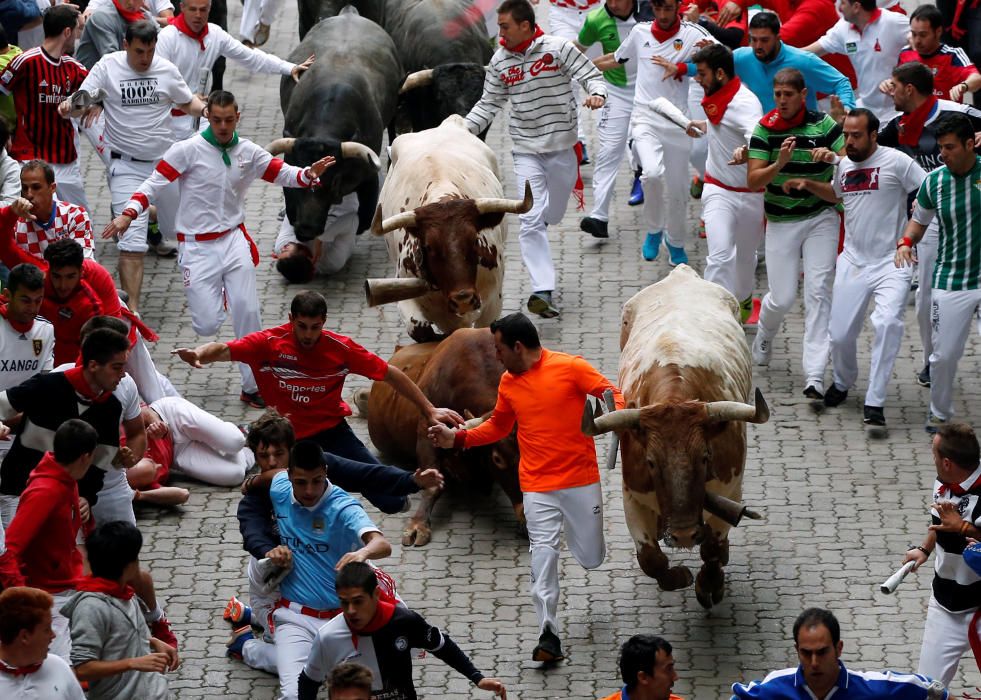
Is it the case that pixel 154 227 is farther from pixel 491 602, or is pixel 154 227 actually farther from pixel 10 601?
pixel 10 601

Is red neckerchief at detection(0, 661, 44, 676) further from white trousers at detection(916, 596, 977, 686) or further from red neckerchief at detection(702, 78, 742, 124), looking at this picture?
red neckerchief at detection(702, 78, 742, 124)

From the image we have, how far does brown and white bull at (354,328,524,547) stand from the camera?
10.9 meters

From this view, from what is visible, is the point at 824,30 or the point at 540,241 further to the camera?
the point at 824,30

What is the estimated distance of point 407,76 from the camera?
52.7ft

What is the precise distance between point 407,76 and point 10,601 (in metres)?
9.76

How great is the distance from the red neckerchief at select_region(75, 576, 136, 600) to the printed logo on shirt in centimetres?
658

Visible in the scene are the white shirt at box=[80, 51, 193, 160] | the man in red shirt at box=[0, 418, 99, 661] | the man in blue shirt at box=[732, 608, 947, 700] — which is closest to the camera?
the man in blue shirt at box=[732, 608, 947, 700]

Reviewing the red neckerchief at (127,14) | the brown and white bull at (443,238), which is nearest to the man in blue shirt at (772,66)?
the brown and white bull at (443,238)

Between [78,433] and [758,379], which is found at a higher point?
→ [78,433]

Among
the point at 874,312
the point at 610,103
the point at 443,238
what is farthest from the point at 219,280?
the point at 874,312

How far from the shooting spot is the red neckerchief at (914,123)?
12.6 meters

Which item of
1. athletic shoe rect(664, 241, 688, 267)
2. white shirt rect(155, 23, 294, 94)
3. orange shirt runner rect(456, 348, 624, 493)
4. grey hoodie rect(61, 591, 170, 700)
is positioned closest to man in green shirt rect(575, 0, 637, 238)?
athletic shoe rect(664, 241, 688, 267)

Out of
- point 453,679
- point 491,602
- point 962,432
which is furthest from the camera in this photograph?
point 491,602

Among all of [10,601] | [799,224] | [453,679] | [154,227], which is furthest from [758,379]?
[10,601]
